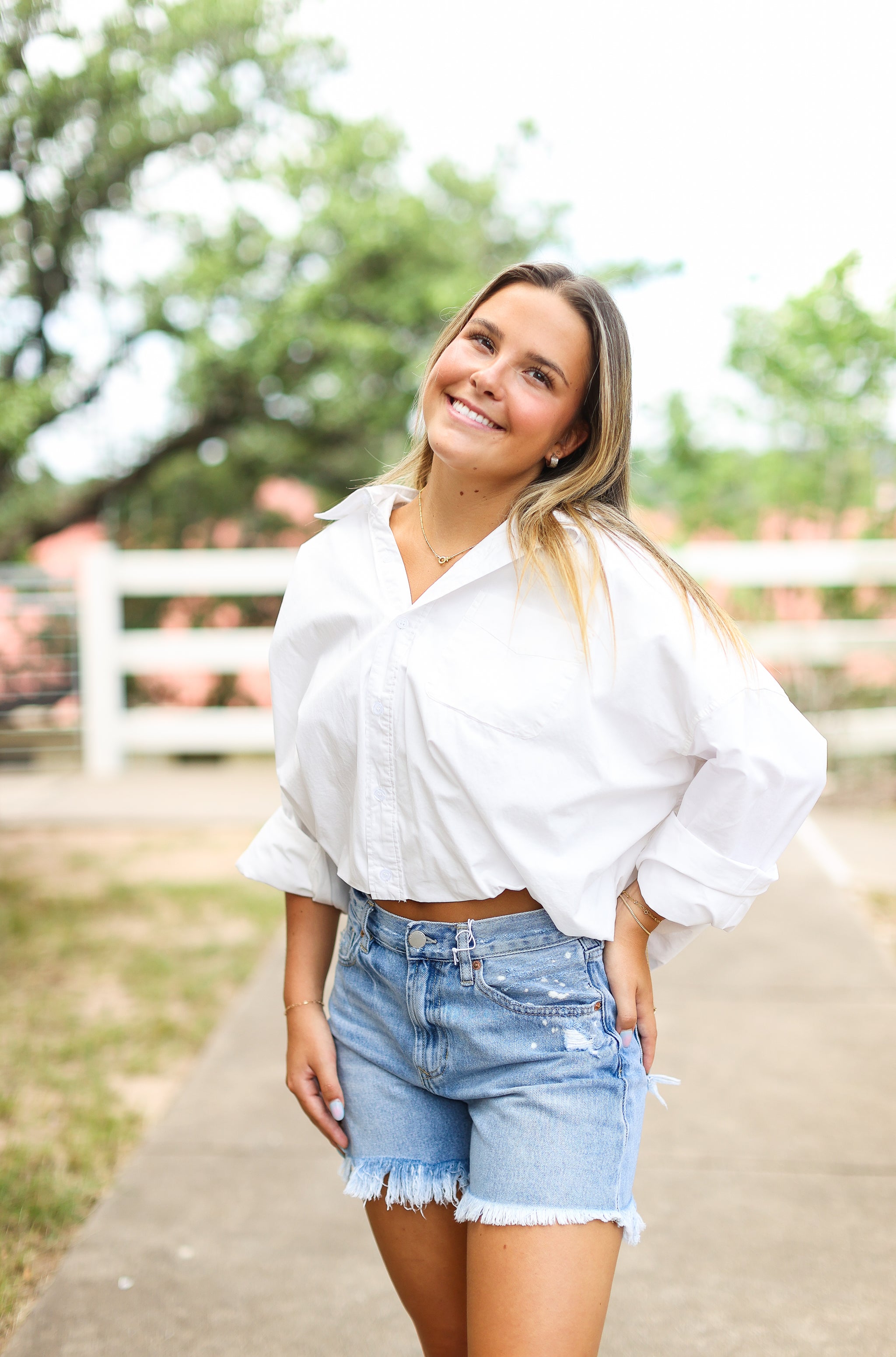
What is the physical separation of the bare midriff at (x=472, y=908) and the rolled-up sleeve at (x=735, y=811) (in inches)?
6.7

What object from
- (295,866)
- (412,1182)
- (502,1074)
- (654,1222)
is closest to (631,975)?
(502,1074)

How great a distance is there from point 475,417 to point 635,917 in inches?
28.9

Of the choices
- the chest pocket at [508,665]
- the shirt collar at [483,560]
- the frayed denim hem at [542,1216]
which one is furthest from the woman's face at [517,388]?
the frayed denim hem at [542,1216]

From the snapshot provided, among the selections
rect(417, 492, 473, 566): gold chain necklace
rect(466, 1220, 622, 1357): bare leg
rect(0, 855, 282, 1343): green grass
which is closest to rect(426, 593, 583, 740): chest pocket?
rect(417, 492, 473, 566): gold chain necklace

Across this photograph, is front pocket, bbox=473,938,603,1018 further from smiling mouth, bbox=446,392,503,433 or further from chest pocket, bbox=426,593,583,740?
smiling mouth, bbox=446,392,503,433

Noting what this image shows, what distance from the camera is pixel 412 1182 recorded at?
5.56ft

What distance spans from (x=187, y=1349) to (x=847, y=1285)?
1341 millimetres

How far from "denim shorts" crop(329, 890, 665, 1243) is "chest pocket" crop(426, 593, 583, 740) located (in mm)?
278

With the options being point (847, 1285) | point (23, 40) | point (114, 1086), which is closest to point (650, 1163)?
point (847, 1285)

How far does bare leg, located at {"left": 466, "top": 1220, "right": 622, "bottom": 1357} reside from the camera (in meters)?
1.46

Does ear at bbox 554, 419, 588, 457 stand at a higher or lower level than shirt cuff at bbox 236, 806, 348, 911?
higher

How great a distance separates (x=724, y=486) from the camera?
919 centimetres

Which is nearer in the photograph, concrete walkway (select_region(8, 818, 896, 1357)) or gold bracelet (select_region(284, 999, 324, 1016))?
gold bracelet (select_region(284, 999, 324, 1016))

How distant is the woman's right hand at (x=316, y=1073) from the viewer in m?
1.79
